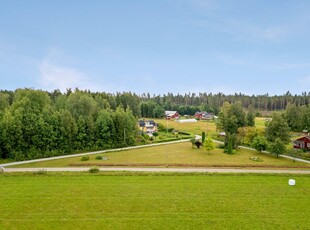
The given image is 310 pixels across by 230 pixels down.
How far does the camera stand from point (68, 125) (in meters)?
40.0

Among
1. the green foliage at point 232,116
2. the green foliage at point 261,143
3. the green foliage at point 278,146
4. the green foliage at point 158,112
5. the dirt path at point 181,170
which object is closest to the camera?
the dirt path at point 181,170

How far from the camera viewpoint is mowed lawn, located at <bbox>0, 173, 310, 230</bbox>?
1591 centimetres

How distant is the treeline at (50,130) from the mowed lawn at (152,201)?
419 inches

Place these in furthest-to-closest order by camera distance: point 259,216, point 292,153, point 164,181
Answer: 1. point 292,153
2. point 164,181
3. point 259,216

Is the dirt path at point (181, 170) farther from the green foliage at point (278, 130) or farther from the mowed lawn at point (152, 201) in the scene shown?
the green foliage at point (278, 130)

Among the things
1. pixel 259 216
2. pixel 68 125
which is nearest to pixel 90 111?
pixel 68 125

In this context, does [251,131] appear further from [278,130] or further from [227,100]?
[227,100]

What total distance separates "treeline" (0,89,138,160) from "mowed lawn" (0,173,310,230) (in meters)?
10.6

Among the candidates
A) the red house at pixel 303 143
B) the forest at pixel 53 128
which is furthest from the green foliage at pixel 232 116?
the forest at pixel 53 128

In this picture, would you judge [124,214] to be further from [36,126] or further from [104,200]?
[36,126]

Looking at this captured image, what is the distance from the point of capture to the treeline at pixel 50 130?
35.8m

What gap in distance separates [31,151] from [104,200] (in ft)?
71.8

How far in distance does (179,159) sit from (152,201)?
1658cm

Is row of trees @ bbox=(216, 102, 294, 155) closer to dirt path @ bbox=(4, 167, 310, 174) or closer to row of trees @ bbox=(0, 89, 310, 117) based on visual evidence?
dirt path @ bbox=(4, 167, 310, 174)
